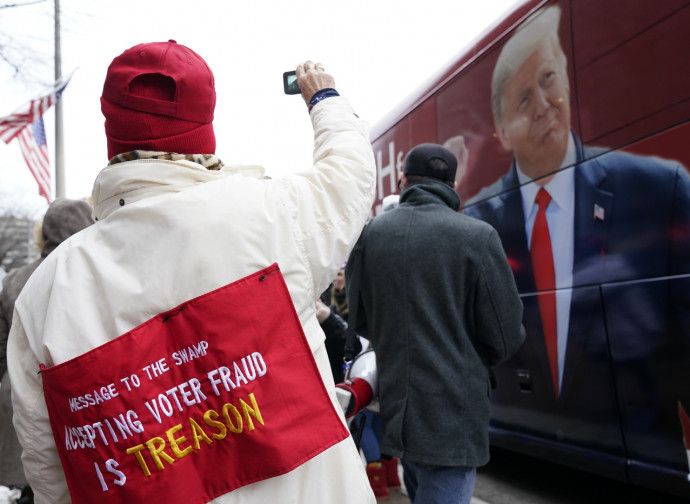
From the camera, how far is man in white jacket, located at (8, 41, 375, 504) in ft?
4.08

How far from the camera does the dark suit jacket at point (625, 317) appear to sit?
331cm

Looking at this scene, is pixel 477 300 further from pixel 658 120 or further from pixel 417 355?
pixel 658 120

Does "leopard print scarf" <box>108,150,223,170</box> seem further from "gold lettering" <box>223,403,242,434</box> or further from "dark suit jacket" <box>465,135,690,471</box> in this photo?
"dark suit jacket" <box>465,135,690,471</box>

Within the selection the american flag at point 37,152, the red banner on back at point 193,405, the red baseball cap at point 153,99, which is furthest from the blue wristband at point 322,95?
the american flag at point 37,152

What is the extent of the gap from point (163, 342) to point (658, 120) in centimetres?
302

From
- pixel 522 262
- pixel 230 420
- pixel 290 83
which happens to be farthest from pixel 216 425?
pixel 522 262

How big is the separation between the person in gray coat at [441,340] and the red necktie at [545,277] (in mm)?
1747

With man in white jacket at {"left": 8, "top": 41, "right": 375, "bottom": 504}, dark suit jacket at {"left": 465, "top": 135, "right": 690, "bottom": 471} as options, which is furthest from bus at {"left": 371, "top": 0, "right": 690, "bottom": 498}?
man in white jacket at {"left": 8, "top": 41, "right": 375, "bottom": 504}

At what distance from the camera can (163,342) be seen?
1.28 meters

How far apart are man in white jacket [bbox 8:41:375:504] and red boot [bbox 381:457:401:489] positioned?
3530 millimetres

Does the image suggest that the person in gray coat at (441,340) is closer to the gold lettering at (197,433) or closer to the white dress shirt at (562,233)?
the gold lettering at (197,433)

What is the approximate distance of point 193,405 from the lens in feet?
4.16

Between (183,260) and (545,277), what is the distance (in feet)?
11.3

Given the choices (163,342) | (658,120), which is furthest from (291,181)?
(658,120)
